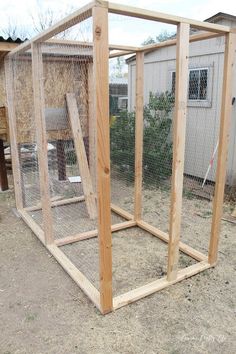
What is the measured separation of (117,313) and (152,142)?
304 centimetres

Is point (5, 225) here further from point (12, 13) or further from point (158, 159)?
point (12, 13)

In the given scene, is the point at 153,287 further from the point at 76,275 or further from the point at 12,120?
the point at 12,120

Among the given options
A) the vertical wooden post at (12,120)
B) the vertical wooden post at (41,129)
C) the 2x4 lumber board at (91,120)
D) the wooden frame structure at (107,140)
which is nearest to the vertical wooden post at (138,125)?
the wooden frame structure at (107,140)

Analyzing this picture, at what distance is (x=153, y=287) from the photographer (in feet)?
7.75

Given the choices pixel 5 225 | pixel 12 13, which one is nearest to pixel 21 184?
pixel 5 225

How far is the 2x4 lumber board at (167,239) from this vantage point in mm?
2850

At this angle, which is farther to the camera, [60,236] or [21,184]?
[21,184]

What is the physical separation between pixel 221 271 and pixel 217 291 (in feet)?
1.00

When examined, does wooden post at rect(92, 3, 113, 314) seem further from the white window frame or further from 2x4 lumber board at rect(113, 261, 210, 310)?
the white window frame

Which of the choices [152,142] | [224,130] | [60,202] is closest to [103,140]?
[224,130]

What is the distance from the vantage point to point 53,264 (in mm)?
2787

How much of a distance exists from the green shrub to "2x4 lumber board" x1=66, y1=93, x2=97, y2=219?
113cm

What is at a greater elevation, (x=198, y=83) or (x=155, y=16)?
(x=155, y=16)

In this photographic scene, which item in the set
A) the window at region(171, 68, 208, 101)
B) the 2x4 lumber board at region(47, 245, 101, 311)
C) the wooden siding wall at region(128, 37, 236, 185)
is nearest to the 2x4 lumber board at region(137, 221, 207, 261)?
the 2x4 lumber board at region(47, 245, 101, 311)
